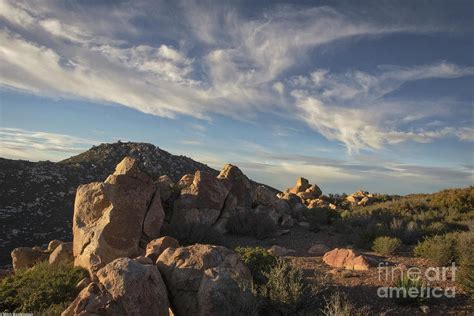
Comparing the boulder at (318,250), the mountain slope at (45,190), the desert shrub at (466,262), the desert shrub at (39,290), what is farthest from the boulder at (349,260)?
the mountain slope at (45,190)

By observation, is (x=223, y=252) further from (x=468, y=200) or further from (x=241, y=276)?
(x=468, y=200)

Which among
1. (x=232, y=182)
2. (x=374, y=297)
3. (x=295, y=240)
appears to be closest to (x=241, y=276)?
A: (x=374, y=297)

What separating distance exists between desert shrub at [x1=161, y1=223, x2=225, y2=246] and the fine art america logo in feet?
18.6

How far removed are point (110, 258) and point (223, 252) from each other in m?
3.92

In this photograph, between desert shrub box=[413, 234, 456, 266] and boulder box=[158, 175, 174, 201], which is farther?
boulder box=[158, 175, 174, 201]

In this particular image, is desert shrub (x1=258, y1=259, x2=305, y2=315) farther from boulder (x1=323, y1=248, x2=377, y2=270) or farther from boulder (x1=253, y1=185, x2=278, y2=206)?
boulder (x1=253, y1=185, x2=278, y2=206)

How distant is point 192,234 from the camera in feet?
42.3

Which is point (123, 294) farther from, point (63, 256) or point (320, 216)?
point (320, 216)

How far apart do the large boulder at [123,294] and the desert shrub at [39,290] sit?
153 cm

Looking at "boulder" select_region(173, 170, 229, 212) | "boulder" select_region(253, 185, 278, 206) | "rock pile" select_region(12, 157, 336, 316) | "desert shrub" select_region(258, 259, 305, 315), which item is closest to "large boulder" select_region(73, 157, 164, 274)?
"rock pile" select_region(12, 157, 336, 316)

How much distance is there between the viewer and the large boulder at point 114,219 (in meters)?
10.2

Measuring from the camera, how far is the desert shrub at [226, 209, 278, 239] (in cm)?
1584

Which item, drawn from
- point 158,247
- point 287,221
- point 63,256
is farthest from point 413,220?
point 63,256

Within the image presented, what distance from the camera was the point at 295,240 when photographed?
15.6 meters
